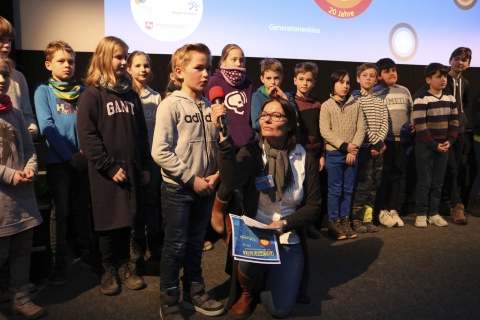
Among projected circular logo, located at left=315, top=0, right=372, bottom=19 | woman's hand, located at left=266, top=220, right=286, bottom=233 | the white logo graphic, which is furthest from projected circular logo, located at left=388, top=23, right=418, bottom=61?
woman's hand, located at left=266, top=220, right=286, bottom=233

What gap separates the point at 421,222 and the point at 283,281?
2066 millimetres

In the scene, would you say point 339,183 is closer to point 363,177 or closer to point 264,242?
point 363,177

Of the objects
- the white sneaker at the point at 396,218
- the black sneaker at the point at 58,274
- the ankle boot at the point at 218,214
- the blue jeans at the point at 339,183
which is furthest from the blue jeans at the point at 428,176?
the black sneaker at the point at 58,274

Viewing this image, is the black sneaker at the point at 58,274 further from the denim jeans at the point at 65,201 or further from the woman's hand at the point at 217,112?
the woman's hand at the point at 217,112

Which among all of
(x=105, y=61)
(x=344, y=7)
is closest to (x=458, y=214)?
(x=344, y=7)

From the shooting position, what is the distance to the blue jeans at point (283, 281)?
7.29 ft

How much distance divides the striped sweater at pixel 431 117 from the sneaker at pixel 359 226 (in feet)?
2.91

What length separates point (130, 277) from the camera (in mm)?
2596

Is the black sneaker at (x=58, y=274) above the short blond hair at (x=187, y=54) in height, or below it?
below

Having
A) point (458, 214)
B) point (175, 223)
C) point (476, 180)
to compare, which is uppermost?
point (175, 223)

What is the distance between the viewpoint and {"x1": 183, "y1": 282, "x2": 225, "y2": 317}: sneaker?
2.25 metres

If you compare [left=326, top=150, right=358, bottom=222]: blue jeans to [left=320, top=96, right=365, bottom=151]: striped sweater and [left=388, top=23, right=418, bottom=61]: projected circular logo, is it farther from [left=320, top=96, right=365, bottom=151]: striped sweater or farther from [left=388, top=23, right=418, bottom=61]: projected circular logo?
[left=388, top=23, right=418, bottom=61]: projected circular logo

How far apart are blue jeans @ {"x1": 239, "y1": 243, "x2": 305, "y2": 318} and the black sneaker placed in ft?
3.72

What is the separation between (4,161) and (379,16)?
3.84 m
